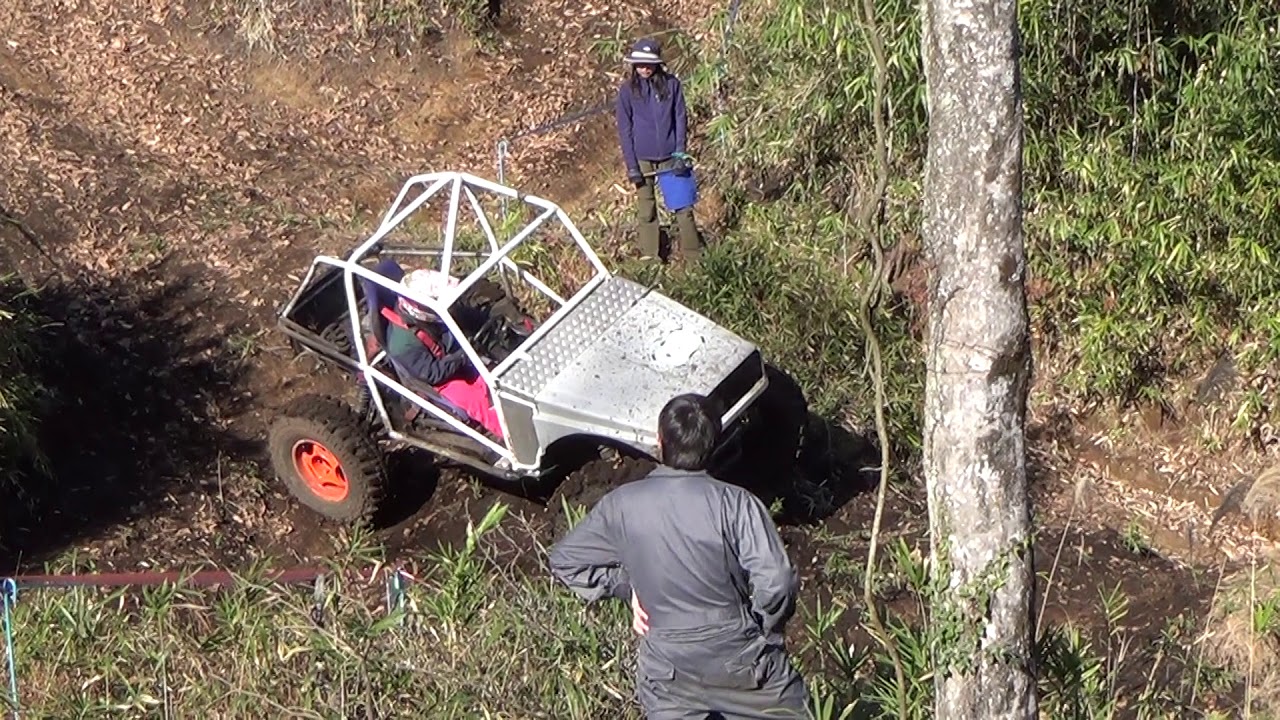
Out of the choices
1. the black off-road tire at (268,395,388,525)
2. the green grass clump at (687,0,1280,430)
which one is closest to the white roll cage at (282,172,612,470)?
the black off-road tire at (268,395,388,525)

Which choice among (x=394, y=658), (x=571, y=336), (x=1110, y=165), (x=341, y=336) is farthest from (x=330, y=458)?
(x=1110, y=165)

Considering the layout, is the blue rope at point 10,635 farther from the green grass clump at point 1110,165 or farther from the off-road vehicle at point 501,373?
the green grass clump at point 1110,165

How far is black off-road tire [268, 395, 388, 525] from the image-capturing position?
24.2 ft

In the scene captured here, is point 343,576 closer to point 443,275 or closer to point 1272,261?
point 443,275

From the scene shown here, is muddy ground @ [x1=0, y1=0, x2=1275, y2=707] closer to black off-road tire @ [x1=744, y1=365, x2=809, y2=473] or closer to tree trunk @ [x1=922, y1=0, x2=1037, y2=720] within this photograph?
black off-road tire @ [x1=744, y1=365, x2=809, y2=473]

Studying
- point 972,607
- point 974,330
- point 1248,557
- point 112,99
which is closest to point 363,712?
point 972,607

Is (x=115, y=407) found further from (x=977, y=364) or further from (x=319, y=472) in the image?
(x=977, y=364)

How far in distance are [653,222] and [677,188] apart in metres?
0.33

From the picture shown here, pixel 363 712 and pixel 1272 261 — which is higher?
pixel 363 712

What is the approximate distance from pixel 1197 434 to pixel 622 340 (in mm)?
3633

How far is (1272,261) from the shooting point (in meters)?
8.20

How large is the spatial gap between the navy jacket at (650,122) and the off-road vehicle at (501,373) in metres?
1.38

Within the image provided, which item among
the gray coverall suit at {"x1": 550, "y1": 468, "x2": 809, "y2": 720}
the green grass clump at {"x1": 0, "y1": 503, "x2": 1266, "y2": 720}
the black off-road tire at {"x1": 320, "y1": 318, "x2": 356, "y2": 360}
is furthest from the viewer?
the black off-road tire at {"x1": 320, "y1": 318, "x2": 356, "y2": 360}

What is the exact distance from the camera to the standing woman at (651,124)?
30.0ft
